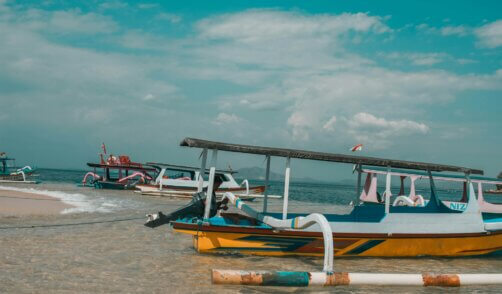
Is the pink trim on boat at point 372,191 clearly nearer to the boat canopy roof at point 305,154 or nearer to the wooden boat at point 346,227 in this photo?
the wooden boat at point 346,227

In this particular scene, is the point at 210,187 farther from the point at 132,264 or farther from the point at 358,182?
the point at 358,182

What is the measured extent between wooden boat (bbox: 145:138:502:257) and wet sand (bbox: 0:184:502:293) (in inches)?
11.0

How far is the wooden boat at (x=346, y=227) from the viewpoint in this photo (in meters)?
10.0

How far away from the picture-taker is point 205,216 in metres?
10.1

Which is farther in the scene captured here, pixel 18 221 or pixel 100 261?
pixel 18 221

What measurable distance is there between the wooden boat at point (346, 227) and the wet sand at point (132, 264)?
0.92ft

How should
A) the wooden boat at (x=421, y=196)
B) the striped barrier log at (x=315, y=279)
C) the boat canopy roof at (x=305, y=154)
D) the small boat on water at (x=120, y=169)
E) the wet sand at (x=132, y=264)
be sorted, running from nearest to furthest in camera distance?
the striped barrier log at (x=315, y=279) < the wet sand at (x=132, y=264) < the boat canopy roof at (x=305, y=154) < the wooden boat at (x=421, y=196) < the small boat on water at (x=120, y=169)

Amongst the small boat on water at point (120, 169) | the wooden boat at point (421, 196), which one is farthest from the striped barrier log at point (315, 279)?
the small boat on water at point (120, 169)

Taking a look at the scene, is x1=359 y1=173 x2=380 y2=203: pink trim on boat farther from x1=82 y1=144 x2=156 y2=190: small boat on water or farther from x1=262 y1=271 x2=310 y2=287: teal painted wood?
x1=82 y1=144 x2=156 y2=190: small boat on water

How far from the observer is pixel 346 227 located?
10414 millimetres

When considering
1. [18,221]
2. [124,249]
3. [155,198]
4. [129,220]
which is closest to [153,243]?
[124,249]

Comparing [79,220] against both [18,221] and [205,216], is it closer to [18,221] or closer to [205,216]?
[18,221]

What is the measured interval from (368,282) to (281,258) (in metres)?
2.98

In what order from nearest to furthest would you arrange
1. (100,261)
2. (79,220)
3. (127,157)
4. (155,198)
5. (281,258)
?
(100,261), (281,258), (79,220), (155,198), (127,157)
